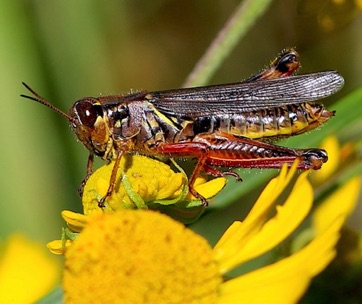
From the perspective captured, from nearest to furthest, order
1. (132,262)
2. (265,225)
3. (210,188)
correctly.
A: (132,262) < (265,225) < (210,188)

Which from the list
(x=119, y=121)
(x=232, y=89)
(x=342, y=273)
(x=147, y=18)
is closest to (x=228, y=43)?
(x=232, y=89)

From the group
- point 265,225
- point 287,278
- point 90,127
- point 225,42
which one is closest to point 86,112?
point 90,127

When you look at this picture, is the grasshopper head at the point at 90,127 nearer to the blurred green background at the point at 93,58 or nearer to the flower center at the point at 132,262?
the blurred green background at the point at 93,58

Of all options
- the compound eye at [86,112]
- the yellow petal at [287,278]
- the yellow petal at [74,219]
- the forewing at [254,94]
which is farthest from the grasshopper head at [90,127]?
the yellow petal at [287,278]

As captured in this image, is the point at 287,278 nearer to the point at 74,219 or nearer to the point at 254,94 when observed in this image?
the point at 74,219

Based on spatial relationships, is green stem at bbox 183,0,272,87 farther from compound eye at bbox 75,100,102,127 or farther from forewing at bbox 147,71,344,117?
compound eye at bbox 75,100,102,127
